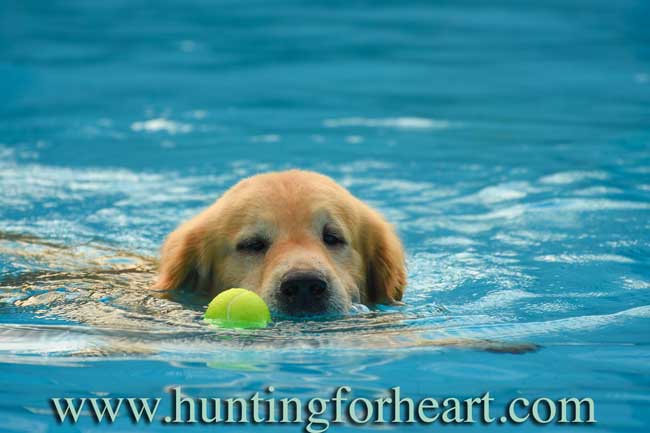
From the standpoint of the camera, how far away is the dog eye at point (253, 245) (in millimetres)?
5582

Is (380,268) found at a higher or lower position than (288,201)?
lower

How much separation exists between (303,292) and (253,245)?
598 millimetres

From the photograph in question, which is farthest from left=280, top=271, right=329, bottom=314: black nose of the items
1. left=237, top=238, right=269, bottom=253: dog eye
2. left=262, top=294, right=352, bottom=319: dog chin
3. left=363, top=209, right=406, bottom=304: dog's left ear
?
left=363, top=209, right=406, bottom=304: dog's left ear

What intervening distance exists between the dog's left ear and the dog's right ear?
907mm

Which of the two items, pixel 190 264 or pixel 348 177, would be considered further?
pixel 348 177

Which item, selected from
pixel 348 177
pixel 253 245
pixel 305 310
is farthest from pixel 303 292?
pixel 348 177

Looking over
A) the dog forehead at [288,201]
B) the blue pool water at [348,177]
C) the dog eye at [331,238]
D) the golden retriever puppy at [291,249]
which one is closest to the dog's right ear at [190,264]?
the golden retriever puppy at [291,249]

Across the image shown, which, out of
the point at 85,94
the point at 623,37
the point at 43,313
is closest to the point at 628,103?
the point at 623,37

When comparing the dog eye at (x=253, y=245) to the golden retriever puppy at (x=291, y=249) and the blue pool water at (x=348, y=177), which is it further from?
the blue pool water at (x=348, y=177)

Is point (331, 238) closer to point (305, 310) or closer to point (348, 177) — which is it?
point (305, 310)

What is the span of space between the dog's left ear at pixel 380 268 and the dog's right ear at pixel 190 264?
907mm

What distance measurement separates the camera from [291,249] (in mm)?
5383

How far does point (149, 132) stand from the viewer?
37.0ft

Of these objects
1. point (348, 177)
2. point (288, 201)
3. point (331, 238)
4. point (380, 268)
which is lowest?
point (380, 268)
